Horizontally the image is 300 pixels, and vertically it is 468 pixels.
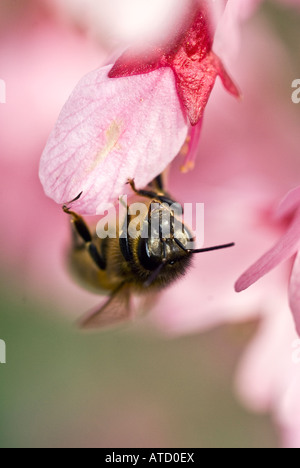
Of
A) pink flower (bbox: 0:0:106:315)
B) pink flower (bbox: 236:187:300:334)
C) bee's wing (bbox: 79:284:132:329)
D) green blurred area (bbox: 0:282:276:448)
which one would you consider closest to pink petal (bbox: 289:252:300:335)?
pink flower (bbox: 236:187:300:334)

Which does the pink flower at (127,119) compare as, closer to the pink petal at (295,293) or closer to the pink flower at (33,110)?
the pink petal at (295,293)

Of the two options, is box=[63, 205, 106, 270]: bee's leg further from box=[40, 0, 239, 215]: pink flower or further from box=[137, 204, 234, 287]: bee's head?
box=[40, 0, 239, 215]: pink flower

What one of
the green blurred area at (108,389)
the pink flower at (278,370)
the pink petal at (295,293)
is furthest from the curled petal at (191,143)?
the green blurred area at (108,389)

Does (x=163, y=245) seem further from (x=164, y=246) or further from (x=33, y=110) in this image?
(x=33, y=110)

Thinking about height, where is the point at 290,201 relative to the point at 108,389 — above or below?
above

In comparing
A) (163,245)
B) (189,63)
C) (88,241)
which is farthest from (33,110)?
(189,63)

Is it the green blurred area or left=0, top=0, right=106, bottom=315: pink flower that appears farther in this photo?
the green blurred area

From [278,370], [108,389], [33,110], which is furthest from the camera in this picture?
[108,389]
